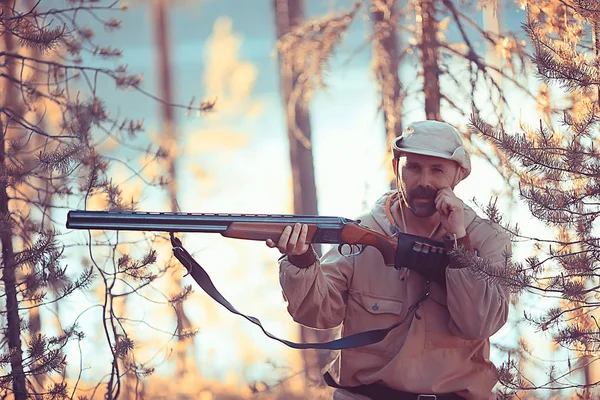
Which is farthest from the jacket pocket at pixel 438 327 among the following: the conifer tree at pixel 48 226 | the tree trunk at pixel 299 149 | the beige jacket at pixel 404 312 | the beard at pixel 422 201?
the tree trunk at pixel 299 149

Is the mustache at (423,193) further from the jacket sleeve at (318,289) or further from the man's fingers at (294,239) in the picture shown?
the man's fingers at (294,239)

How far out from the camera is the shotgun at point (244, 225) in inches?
155

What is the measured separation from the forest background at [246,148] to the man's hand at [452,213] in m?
0.11

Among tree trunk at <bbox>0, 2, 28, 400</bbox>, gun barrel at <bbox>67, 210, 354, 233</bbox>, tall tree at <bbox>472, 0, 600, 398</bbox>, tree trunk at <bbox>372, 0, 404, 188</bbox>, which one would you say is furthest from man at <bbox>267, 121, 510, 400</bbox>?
tree trunk at <bbox>372, 0, 404, 188</bbox>

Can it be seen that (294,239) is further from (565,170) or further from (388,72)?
(388,72)

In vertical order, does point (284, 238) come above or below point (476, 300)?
above

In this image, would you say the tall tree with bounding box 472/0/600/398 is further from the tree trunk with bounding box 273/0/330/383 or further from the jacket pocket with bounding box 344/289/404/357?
the tree trunk with bounding box 273/0/330/383

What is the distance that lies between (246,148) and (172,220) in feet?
44.5

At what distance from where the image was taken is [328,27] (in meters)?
8.21

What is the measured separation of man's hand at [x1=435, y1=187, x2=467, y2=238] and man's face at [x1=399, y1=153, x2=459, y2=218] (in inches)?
3.5

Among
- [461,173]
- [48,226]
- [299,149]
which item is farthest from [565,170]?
[299,149]

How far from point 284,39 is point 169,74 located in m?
8.76

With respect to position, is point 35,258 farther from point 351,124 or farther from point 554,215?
point 351,124

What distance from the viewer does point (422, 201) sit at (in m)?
4.32
